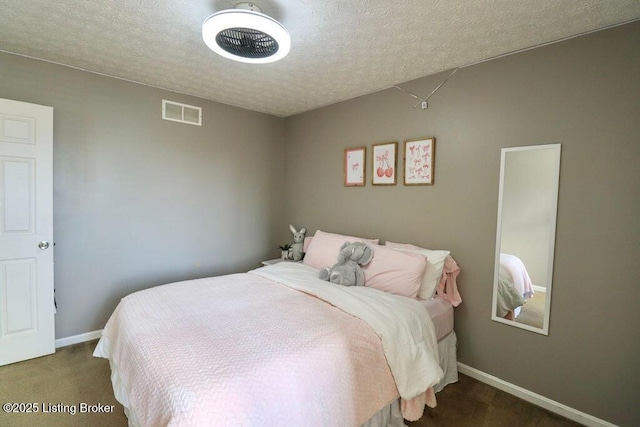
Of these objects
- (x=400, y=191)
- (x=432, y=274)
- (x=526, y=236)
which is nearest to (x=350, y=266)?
(x=432, y=274)

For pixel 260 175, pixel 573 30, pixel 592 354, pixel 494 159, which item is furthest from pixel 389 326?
pixel 260 175

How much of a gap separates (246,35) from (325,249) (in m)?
1.87

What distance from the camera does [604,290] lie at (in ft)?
5.75

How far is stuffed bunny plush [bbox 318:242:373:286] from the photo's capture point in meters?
2.32

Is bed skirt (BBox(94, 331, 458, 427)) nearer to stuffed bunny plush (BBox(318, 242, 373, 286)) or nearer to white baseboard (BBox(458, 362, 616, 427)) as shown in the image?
white baseboard (BBox(458, 362, 616, 427))

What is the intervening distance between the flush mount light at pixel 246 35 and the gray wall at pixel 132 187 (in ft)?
5.24

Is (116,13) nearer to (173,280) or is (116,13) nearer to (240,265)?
(173,280)

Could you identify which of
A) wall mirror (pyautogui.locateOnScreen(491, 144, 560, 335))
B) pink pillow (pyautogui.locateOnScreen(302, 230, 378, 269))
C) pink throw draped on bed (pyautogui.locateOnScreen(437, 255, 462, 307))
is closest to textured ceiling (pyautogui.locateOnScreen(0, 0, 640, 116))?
wall mirror (pyautogui.locateOnScreen(491, 144, 560, 335))

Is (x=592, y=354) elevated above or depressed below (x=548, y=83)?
below

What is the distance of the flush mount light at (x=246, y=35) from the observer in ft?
4.96

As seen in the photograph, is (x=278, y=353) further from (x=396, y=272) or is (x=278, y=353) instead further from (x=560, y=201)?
(x=560, y=201)

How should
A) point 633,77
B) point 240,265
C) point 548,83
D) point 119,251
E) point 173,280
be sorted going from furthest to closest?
point 240,265 → point 173,280 → point 119,251 → point 548,83 → point 633,77

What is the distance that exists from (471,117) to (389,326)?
1.75 meters

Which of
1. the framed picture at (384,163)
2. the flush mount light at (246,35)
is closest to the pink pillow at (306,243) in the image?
the framed picture at (384,163)
